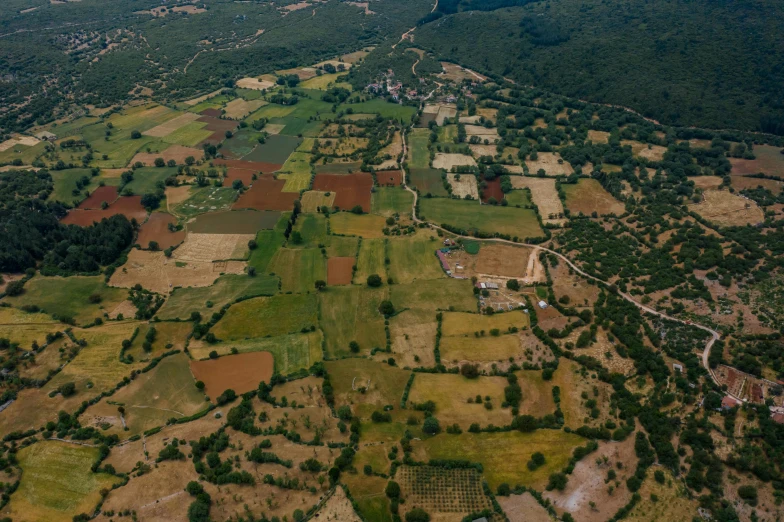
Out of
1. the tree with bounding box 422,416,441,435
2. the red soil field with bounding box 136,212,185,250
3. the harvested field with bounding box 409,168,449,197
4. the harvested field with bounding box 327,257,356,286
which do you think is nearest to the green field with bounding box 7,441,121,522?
the tree with bounding box 422,416,441,435

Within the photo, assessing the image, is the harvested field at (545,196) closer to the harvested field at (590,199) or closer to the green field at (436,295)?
the harvested field at (590,199)

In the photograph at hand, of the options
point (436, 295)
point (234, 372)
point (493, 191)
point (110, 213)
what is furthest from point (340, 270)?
point (110, 213)

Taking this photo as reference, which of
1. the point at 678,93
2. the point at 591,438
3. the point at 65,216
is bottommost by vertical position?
the point at 591,438

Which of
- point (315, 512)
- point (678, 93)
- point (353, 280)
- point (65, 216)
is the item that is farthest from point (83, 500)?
point (678, 93)

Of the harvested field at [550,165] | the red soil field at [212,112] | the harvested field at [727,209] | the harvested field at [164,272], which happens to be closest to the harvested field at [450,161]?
the harvested field at [550,165]

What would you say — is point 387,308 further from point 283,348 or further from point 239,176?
point 239,176

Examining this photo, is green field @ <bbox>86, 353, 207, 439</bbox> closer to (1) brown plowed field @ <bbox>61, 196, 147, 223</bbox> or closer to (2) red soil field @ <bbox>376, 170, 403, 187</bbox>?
(1) brown plowed field @ <bbox>61, 196, 147, 223</bbox>

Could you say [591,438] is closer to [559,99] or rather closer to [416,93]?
[559,99]
